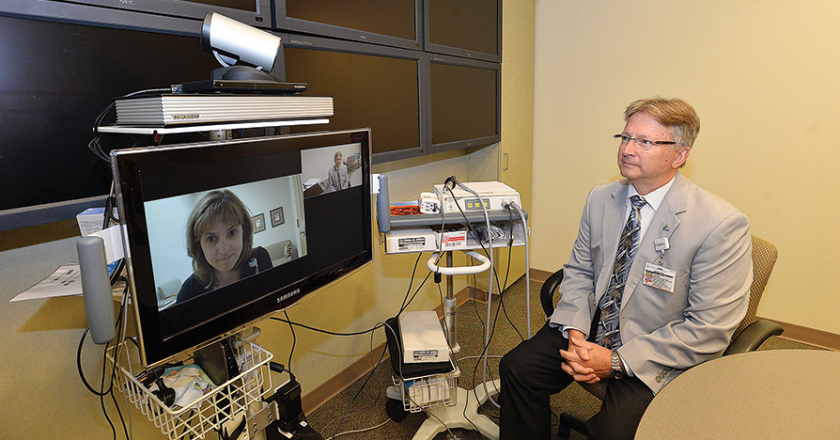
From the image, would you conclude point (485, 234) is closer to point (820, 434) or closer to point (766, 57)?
point (820, 434)

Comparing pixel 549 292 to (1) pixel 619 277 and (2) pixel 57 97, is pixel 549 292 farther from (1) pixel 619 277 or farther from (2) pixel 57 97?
(2) pixel 57 97

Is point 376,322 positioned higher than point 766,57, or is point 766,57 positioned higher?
point 766,57

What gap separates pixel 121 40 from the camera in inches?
46.5

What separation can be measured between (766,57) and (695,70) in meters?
0.35

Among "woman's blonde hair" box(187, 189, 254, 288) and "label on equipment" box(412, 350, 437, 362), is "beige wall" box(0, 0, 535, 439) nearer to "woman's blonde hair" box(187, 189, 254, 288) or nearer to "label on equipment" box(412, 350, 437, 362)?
"woman's blonde hair" box(187, 189, 254, 288)

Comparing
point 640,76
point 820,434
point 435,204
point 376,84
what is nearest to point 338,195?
point 435,204

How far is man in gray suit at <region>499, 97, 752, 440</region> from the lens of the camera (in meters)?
1.51

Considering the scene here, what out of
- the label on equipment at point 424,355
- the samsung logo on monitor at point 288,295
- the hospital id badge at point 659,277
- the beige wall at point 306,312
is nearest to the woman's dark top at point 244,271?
the samsung logo on monitor at point 288,295

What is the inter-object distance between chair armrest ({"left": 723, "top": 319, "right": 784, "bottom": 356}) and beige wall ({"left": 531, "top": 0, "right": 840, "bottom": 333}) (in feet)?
5.49

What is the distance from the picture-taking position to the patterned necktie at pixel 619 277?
5.59ft

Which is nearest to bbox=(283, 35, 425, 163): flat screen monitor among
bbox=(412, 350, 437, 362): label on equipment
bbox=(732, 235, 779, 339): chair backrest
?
bbox=(412, 350, 437, 362): label on equipment

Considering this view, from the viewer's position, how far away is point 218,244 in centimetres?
107

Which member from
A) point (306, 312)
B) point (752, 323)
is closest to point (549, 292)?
point (752, 323)

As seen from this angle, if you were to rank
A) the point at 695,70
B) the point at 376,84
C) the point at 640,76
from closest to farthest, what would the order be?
1. the point at 376,84
2. the point at 695,70
3. the point at 640,76
